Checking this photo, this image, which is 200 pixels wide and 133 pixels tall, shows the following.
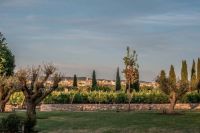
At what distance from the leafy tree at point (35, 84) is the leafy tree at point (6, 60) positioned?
20.0 metres

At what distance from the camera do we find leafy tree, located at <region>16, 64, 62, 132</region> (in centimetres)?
3653

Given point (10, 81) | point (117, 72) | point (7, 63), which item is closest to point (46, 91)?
point (10, 81)

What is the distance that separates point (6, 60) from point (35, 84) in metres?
22.3

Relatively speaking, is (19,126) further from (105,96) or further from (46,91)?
(105,96)

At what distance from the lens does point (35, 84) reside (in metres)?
37.1

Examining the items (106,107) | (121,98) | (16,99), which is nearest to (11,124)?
(106,107)

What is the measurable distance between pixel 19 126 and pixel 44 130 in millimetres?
3444

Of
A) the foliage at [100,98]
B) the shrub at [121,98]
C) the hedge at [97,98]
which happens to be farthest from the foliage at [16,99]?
the shrub at [121,98]

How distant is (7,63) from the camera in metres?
58.7

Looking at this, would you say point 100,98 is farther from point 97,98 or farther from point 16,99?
point 16,99

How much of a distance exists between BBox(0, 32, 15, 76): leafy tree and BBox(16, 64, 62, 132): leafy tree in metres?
20.0

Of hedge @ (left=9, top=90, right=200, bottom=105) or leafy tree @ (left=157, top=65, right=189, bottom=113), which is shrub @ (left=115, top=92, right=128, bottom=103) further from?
leafy tree @ (left=157, top=65, right=189, bottom=113)

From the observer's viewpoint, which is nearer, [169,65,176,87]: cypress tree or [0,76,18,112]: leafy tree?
[169,65,176,87]: cypress tree

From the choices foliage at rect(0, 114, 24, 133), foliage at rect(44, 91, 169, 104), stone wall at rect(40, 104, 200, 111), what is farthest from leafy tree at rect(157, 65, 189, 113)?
foliage at rect(0, 114, 24, 133)
